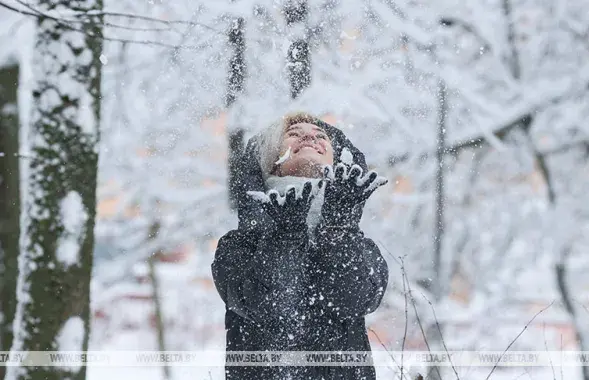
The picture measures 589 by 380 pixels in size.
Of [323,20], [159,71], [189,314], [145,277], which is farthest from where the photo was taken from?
[189,314]

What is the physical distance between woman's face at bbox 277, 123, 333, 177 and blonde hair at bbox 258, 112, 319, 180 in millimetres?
17

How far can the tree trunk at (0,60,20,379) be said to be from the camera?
3664mm

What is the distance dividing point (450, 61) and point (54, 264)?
3.10 metres

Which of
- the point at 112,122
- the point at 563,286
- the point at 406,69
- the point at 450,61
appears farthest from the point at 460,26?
the point at 112,122

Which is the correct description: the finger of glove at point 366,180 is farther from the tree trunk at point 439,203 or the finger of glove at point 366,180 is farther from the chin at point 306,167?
the tree trunk at point 439,203

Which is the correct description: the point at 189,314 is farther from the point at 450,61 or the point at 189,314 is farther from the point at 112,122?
the point at 450,61

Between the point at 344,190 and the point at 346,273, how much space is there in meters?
0.20

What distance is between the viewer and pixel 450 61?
15.8 feet

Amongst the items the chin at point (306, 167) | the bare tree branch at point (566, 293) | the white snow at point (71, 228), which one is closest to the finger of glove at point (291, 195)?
the chin at point (306, 167)

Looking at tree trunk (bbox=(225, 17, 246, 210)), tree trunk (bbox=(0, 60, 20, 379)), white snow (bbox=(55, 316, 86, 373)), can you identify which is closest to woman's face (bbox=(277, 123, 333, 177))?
tree trunk (bbox=(225, 17, 246, 210))

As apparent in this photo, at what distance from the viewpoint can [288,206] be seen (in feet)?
5.04

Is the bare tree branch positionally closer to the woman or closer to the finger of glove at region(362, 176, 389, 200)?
the woman

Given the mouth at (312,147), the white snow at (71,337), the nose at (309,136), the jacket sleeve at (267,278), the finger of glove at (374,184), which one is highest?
the nose at (309,136)

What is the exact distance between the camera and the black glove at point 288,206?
59.9 inches
